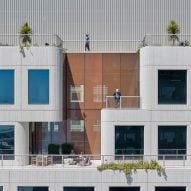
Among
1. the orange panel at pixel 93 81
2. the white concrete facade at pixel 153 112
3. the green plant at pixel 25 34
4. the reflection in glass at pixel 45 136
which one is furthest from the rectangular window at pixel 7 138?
the orange panel at pixel 93 81

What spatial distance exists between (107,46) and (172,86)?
648cm

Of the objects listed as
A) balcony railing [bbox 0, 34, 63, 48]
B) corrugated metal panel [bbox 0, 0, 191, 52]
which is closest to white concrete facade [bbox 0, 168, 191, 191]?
balcony railing [bbox 0, 34, 63, 48]

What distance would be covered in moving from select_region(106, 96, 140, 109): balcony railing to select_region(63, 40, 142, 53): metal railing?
15.8 feet

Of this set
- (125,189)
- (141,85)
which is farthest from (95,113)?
(125,189)

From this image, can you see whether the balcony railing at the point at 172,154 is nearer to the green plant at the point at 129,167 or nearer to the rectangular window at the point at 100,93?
the green plant at the point at 129,167

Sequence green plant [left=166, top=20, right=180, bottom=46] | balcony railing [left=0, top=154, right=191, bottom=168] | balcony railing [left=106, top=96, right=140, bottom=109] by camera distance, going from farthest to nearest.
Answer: green plant [left=166, top=20, right=180, bottom=46], balcony railing [left=106, top=96, right=140, bottom=109], balcony railing [left=0, top=154, right=191, bottom=168]

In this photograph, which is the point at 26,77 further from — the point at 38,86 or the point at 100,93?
the point at 100,93

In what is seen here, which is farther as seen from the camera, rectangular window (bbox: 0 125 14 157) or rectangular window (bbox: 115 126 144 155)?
rectangular window (bbox: 0 125 14 157)

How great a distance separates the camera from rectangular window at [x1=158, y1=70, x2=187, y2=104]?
33.1m

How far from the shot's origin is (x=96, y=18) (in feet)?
123

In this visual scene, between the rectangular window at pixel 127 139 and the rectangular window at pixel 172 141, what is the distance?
1.23 meters

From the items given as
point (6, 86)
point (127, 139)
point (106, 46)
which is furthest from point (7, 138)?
point (106, 46)

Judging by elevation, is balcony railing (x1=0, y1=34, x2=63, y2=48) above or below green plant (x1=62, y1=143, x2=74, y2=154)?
above

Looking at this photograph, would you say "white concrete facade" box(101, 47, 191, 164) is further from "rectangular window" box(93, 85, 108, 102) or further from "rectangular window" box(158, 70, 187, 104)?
"rectangular window" box(93, 85, 108, 102)
